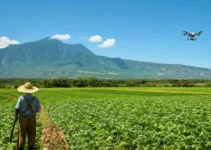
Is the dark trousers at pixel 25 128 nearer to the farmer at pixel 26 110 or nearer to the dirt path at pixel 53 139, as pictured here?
the farmer at pixel 26 110

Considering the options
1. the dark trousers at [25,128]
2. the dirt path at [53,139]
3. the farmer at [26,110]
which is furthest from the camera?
the dirt path at [53,139]

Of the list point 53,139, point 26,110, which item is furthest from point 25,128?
point 53,139

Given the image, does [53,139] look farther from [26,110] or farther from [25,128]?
Answer: [26,110]

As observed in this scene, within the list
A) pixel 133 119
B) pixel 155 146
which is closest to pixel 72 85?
pixel 133 119

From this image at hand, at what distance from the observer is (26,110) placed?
537 inches

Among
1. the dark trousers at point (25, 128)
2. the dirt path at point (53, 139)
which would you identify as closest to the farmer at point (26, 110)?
the dark trousers at point (25, 128)

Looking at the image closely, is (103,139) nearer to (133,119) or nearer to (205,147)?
(205,147)

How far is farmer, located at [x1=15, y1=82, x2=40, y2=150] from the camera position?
13.5 meters

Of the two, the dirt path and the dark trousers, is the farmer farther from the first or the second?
the dirt path

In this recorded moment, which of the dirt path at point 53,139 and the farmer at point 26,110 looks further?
the dirt path at point 53,139

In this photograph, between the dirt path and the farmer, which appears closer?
the farmer

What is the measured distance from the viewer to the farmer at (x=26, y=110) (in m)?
13.5

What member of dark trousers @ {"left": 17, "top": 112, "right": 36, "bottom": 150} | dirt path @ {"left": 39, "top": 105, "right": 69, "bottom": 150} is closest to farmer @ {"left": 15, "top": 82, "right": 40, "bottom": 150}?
dark trousers @ {"left": 17, "top": 112, "right": 36, "bottom": 150}

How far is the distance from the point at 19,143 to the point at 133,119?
925 centimetres
